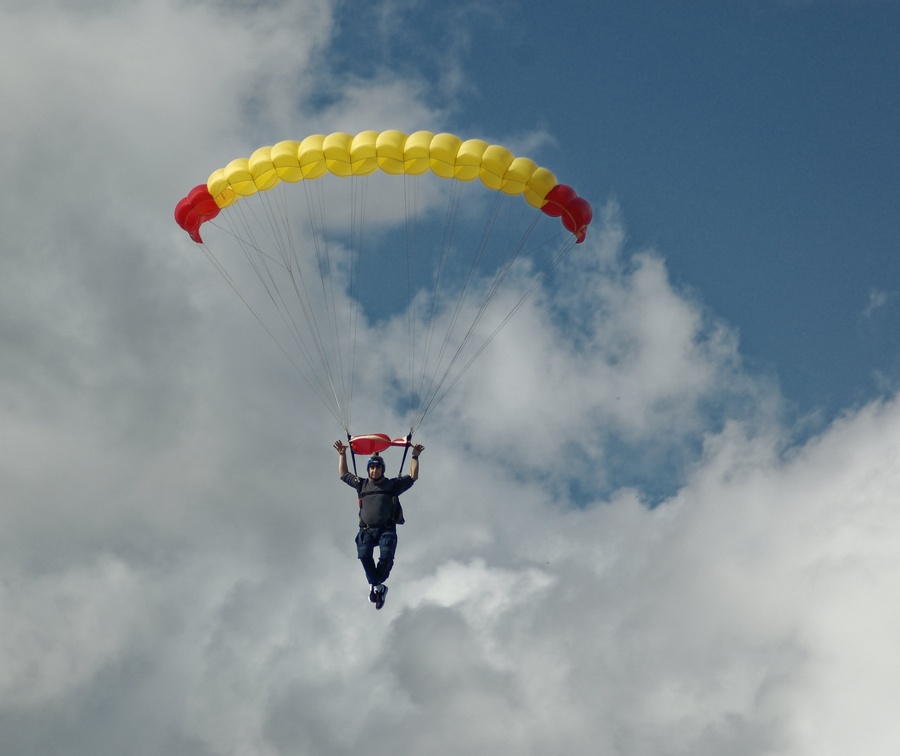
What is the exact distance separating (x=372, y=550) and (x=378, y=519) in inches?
26.8

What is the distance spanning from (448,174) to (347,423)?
229 inches

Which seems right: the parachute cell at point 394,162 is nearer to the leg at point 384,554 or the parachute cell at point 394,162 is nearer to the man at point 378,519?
the man at point 378,519

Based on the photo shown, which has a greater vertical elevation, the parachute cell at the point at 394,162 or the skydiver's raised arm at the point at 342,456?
the parachute cell at the point at 394,162

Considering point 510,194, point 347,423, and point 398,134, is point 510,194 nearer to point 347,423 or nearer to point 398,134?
point 398,134

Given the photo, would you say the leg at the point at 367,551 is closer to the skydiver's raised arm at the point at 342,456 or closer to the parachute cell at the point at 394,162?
the skydiver's raised arm at the point at 342,456

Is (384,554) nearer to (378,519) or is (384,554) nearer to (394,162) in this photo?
(378,519)

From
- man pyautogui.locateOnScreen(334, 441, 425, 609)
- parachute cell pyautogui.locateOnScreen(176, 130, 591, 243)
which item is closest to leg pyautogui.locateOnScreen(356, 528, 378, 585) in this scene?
man pyautogui.locateOnScreen(334, 441, 425, 609)

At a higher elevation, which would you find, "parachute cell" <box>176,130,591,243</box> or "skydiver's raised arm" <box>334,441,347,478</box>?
"parachute cell" <box>176,130,591,243</box>

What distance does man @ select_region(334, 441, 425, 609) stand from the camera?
30844 mm

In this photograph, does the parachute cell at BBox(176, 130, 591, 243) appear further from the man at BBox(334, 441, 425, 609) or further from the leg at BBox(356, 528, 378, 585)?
the leg at BBox(356, 528, 378, 585)

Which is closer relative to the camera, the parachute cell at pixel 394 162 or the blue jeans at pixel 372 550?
the blue jeans at pixel 372 550

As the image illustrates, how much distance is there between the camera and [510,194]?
33.2m

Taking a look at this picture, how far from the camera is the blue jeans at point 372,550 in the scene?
3088 cm

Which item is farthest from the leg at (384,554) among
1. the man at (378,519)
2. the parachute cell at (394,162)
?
the parachute cell at (394,162)
